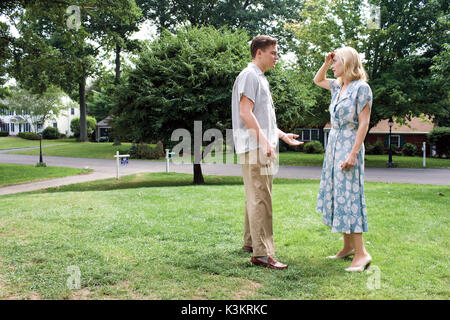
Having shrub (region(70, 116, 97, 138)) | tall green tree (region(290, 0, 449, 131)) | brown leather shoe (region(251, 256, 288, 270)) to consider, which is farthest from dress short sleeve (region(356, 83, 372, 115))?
shrub (region(70, 116, 97, 138))

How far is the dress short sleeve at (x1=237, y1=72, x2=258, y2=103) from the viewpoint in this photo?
3.96 meters

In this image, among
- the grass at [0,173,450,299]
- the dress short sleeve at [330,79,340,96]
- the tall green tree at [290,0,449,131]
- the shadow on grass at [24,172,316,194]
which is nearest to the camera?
the grass at [0,173,450,299]

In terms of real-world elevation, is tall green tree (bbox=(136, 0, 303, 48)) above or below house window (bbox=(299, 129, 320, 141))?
above

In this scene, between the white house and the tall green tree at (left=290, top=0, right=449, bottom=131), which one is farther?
the white house

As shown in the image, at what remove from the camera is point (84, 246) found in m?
4.72

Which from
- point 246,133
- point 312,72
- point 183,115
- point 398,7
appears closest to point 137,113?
point 183,115

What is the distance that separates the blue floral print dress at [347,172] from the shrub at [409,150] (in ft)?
106

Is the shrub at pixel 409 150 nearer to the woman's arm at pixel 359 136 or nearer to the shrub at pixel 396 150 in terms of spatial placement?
the shrub at pixel 396 150

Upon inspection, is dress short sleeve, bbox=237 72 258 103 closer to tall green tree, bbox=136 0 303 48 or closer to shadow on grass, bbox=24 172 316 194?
shadow on grass, bbox=24 172 316 194

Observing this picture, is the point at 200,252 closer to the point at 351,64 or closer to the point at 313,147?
the point at 351,64

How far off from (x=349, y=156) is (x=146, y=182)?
12519mm

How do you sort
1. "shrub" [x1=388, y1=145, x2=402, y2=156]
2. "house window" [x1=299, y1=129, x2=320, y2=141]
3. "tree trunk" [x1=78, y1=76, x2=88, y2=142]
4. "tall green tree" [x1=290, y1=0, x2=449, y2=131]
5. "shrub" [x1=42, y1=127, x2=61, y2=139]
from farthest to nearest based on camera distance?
"shrub" [x1=42, y1=127, x2=61, y2=139], "tree trunk" [x1=78, y1=76, x2=88, y2=142], "house window" [x1=299, y1=129, x2=320, y2=141], "shrub" [x1=388, y1=145, x2=402, y2=156], "tall green tree" [x1=290, y1=0, x2=449, y2=131]

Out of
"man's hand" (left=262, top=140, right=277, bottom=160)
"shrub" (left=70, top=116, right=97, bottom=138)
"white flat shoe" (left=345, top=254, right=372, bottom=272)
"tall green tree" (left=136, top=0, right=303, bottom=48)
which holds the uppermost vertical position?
"tall green tree" (left=136, top=0, right=303, bottom=48)

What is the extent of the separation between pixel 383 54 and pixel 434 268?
69.4ft
